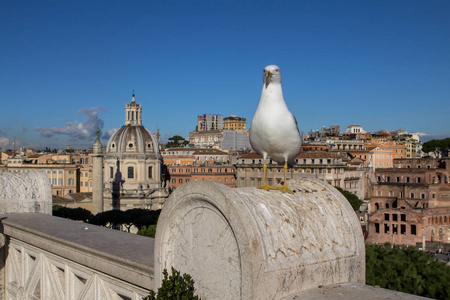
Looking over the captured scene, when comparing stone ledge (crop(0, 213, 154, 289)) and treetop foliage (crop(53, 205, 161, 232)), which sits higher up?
stone ledge (crop(0, 213, 154, 289))

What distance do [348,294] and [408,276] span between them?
245 inches

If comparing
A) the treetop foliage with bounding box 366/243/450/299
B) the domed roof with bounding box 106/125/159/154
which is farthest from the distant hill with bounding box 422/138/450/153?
the treetop foliage with bounding box 366/243/450/299

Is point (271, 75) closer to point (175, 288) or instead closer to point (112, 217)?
point (175, 288)

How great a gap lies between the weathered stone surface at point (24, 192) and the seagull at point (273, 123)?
7.88 meters

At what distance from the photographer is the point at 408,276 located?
9.98 m

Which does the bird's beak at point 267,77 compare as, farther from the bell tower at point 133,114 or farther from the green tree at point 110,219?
the bell tower at point 133,114

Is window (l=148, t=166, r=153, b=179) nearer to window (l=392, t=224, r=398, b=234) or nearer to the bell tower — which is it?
the bell tower

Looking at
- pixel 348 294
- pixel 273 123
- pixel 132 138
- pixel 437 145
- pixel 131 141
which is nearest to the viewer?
Result: pixel 348 294

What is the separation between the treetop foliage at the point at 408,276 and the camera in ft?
31.3

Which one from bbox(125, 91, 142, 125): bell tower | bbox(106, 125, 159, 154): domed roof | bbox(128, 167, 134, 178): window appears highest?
bbox(125, 91, 142, 125): bell tower

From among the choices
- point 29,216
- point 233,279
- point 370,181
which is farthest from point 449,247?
point 233,279

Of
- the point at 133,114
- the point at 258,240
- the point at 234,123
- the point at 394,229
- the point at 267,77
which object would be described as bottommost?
the point at 394,229

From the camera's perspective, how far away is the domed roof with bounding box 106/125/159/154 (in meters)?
51.5

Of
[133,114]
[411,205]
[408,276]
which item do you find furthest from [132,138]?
[408,276]
